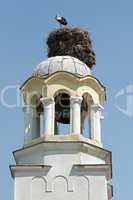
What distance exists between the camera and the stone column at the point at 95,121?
2286 centimetres

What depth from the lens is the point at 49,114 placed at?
74.3ft

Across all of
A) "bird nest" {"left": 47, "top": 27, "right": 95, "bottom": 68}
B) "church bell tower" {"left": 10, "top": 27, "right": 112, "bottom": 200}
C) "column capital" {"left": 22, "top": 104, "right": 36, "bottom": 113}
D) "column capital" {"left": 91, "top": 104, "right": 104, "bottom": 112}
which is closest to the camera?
"church bell tower" {"left": 10, "top": 27, "right": 112, "bottom": 200}

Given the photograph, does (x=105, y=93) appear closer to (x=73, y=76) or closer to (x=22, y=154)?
(x=73, y=76)

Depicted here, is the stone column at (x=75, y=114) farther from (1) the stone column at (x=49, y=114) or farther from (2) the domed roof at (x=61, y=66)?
(2) the domed roof at (x=61, y=66)

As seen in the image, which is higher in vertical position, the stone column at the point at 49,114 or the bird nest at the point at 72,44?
the bird nest at the point at 72,44

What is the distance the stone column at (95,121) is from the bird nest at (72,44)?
8.69 ft

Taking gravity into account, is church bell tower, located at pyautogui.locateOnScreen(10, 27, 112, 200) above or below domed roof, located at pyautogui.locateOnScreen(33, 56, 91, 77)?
below

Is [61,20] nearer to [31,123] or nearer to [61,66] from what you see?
[61,66]

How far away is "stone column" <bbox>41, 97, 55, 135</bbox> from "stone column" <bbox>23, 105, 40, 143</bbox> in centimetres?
66

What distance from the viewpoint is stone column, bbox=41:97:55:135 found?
2240 cm

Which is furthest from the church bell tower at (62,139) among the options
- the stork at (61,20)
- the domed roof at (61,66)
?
the stork at (61,20)

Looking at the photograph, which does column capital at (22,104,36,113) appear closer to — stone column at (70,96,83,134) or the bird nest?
stone column at (70,96,83,134)

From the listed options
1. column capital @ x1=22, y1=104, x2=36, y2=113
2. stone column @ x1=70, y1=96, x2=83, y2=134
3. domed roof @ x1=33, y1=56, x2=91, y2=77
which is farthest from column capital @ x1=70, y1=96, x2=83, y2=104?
column capital @ x1=22, y1=104, x2=36, y2=113

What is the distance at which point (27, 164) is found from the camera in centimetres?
2203
